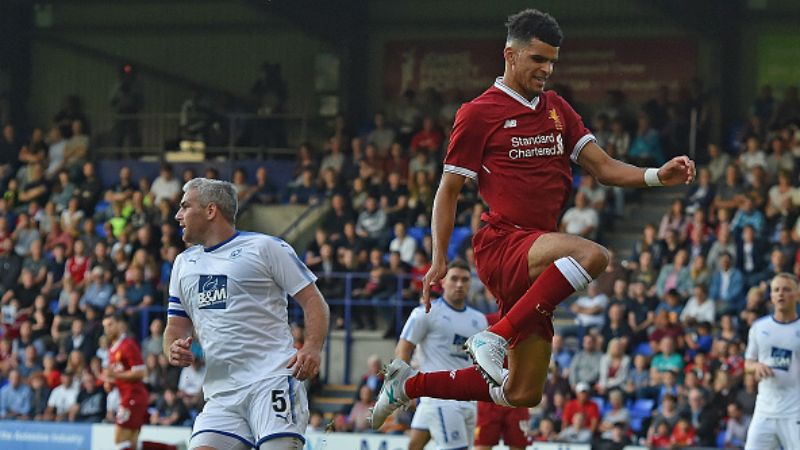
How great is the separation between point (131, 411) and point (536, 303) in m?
9.32

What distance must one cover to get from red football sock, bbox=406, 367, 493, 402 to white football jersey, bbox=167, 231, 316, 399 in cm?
A: 83

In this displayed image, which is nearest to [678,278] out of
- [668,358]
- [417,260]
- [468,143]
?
[668,358]

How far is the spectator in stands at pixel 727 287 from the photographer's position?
19219 mm

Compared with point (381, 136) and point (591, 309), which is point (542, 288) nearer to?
point (591, 309)

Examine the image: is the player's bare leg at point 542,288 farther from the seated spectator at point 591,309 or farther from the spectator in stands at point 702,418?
the seated spectator at point 591,309

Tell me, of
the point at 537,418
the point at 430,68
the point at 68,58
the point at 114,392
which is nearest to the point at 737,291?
the point at 537,418

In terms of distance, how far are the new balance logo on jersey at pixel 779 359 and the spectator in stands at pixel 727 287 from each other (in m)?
5.83

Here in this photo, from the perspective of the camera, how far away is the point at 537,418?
19250mm

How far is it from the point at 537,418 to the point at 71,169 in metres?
11.3

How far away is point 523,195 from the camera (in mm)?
8609

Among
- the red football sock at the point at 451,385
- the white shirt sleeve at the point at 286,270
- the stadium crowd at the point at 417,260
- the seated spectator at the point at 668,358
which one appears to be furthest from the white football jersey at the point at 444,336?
the seated spectator at the point at 668,358

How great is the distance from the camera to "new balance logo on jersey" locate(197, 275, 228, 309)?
8773 mm

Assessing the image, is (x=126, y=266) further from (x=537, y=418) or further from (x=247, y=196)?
(x=537, y=418)

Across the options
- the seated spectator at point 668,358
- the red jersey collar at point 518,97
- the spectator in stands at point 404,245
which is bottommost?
the seated spectator at point 668,358
